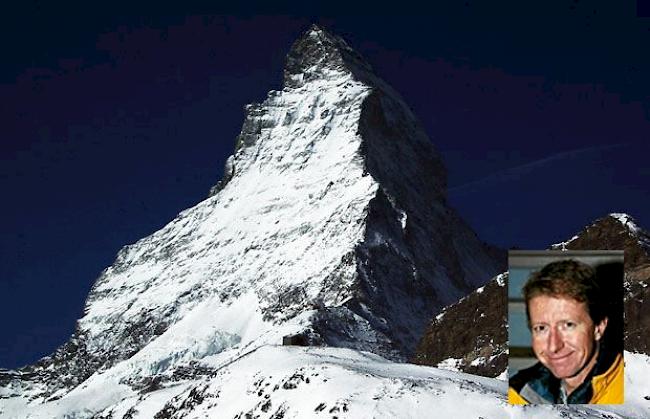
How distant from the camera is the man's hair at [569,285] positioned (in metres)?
25.1

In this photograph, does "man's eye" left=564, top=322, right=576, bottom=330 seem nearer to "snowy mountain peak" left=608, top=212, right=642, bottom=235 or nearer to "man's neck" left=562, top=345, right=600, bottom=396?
"man's neck" left=562, top=345, right=600, bottom=396

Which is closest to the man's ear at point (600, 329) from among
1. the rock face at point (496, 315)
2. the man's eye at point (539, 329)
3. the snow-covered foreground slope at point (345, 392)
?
the man's eye at point (539, 329)

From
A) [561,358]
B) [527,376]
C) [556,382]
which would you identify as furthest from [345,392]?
[561,358]

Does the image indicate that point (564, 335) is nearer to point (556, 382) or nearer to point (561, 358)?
point (561, 358)

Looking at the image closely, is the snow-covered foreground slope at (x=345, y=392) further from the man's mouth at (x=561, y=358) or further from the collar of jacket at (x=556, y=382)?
the man's mouth at (x=561, y=358)

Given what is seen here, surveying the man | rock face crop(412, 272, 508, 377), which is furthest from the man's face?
rock face crop(412, 272, 508, 377)

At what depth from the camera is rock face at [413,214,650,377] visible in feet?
234

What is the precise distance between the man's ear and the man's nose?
0.92 meters

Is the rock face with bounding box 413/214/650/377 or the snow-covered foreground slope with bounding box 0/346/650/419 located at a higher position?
the rock face with bounding box 413/214/650/377

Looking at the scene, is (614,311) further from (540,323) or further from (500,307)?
(500,307)

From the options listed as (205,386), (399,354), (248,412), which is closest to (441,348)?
(205,386)

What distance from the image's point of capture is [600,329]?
24.9 meters

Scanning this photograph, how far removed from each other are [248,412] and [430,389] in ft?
32.7

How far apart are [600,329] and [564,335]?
95 centimetres
